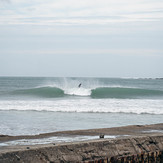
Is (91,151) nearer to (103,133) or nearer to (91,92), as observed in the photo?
(103,133)

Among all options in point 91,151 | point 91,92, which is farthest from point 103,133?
point 91,92

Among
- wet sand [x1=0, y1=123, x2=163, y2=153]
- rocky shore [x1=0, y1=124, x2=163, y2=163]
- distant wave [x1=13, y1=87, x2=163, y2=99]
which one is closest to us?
rocky shore [x1=0, y1=124, x2=163, y2=163]

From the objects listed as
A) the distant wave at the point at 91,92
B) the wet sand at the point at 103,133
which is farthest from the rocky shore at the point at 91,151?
the distant wave at the point at 91,92

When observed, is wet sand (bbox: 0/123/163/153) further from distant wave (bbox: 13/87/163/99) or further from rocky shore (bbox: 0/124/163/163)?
distant wave (bbox: 13/87/163/99)

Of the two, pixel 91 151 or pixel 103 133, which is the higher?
pixel 103 133

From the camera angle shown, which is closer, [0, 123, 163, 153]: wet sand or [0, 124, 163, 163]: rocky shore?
[0, 124, 163, 163]: rocky shore

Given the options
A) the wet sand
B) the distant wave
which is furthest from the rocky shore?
the distant wave

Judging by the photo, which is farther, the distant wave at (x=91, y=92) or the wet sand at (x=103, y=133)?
the distant wave at (x=91, y=92)

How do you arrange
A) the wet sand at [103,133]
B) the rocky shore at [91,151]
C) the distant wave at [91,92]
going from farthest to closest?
the distant wave at [91,92], the wet sand at [103,133], the rocky shore at [91,151]

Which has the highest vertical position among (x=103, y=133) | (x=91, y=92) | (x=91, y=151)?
(x=91, y=92)

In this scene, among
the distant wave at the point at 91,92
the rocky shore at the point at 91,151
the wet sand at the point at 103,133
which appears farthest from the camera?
the distant wave at the point at 91,92

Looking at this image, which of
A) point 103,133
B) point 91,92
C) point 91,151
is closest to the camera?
point 91,151

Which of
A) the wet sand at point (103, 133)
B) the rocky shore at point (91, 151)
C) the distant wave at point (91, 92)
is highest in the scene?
the distant wave at point (91, 92)

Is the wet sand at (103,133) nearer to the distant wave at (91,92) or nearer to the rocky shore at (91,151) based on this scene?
the rocky shore at (91,151)
